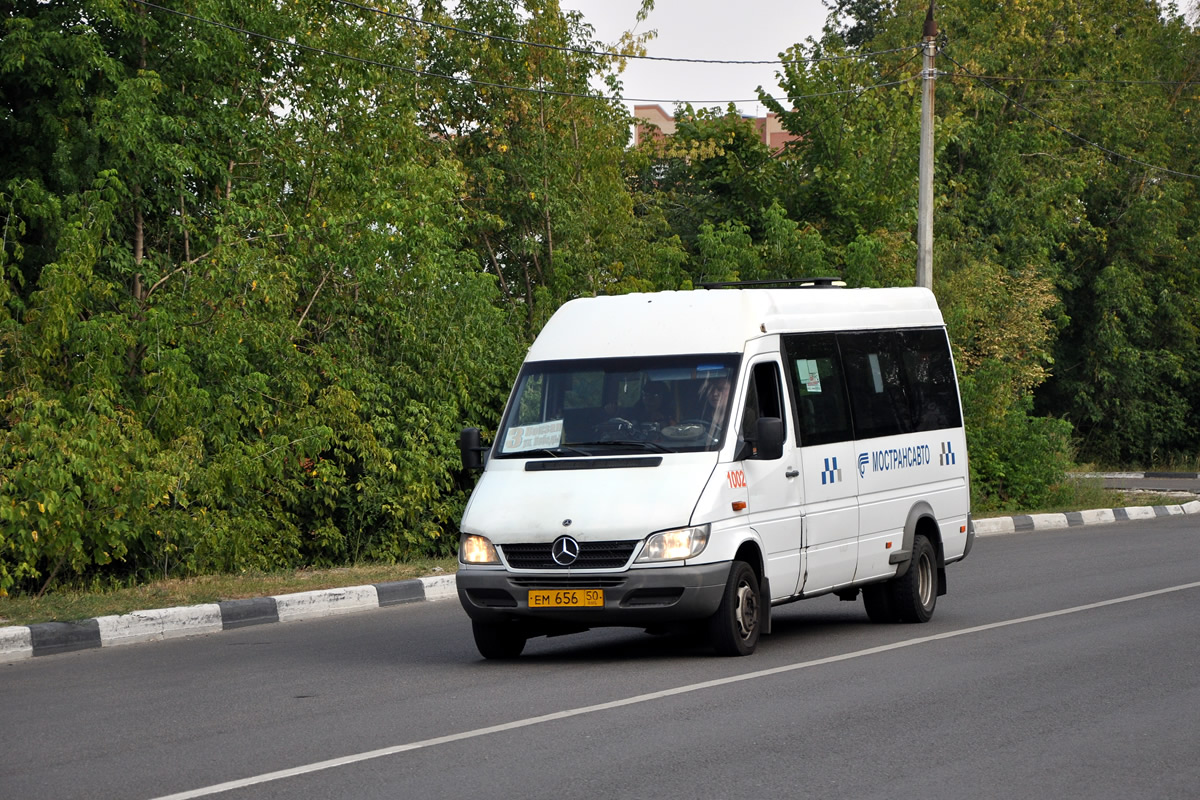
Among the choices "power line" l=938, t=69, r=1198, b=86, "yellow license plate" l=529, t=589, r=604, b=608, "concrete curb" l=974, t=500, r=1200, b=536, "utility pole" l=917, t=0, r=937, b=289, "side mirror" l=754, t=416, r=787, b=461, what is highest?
"power line" l=938, t=69, r=1198, b=86

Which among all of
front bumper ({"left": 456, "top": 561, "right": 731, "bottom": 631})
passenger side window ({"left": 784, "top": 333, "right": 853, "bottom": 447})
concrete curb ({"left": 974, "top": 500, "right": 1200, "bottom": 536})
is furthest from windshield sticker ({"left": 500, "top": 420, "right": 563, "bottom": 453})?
concrete curb ({"left": 974, "top": 500, "right": 1200, "bottom": 536})

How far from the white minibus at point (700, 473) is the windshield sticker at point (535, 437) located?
15 millimetres

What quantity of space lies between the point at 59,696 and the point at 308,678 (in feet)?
4.76

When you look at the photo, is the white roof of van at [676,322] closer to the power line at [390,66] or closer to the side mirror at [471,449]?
the side mirror at [471,449]

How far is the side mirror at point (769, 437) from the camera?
970 cm

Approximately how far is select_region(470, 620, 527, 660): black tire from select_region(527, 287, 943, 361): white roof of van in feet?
6.22

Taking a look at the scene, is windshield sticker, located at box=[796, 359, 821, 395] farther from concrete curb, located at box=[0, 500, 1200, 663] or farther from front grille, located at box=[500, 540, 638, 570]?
concrete curb, located at box=[0, 500, 1200, 663]

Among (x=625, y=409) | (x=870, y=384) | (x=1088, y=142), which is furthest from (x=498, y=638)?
(x=1088, y=142)

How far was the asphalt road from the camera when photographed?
6.31 meters

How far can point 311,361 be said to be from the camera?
1667cm

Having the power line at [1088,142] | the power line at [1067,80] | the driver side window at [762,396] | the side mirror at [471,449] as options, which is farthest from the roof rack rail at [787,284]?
the power line at [1088,142]

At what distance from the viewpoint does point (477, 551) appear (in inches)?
380

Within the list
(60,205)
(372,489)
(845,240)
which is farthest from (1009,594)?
(845,240)

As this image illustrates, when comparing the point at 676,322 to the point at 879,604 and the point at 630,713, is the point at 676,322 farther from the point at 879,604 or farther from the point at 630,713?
the point at 630,713
